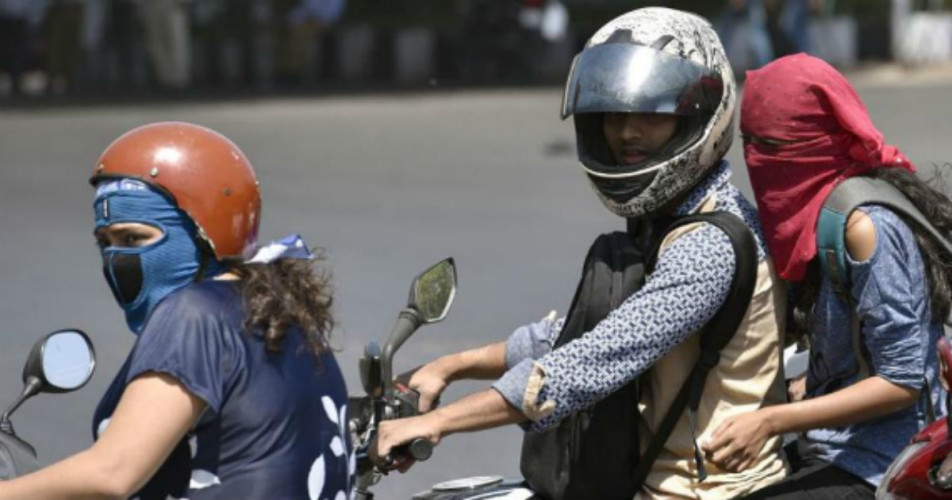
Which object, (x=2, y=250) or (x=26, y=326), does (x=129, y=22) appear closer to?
(x=2, y=250)

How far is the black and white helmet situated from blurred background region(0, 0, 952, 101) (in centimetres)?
1948

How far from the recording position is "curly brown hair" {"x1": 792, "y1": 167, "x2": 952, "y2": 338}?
3473mm

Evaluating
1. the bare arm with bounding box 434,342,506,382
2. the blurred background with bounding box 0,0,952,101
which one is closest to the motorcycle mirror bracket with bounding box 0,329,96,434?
the bare arm with bounding box 434,342,506,382

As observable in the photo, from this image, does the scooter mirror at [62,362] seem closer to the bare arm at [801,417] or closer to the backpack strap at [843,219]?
the bare arm at [801,417]

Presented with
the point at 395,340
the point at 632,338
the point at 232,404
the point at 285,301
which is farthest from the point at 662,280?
the point at 232,404

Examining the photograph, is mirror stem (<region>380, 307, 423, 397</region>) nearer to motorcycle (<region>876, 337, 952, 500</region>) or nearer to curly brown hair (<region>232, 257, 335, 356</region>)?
curly brown hair (<region>232, 257, 335, 356</region>)

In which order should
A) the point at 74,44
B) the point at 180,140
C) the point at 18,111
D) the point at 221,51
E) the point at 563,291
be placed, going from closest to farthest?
1. the point at 180,140
2. the point at 563,291
3. the point at 18,111
4. the point at 74,44
5. the point at 221,51

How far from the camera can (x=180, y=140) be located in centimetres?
318

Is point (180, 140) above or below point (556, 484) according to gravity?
above

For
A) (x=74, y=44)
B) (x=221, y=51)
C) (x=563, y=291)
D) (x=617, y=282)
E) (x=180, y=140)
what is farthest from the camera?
(x=221, y=51)

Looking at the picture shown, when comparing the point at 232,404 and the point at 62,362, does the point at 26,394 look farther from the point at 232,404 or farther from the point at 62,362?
the point at 232,404

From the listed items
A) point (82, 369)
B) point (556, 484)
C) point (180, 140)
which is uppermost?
point (180, 140)

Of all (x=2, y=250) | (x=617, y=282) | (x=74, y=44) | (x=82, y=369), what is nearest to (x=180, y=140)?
(x=82, y=369)

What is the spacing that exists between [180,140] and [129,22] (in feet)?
73.7
